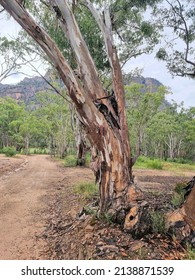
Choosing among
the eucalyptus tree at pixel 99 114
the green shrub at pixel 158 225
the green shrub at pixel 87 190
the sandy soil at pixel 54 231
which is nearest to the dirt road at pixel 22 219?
the sandy soil at pixel 54 231

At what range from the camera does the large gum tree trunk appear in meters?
4.12

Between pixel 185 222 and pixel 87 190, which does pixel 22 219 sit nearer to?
pixel 87 190

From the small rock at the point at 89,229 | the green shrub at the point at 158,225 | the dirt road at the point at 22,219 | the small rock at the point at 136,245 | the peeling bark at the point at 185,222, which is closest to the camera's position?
the small rock at the point at 136,245

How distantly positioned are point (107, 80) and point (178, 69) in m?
6.32

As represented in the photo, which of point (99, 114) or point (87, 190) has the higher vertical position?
point (99, 114)

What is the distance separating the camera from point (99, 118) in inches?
170

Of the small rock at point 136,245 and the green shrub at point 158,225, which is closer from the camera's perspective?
the small rock at point 136,245

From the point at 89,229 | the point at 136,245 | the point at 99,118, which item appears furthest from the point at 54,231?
the point at 99,118

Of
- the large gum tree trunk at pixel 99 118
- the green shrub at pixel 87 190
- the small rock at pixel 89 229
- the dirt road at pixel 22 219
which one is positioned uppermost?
the large gum tree trunk at pixel 99 118

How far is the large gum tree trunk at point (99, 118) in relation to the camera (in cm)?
412

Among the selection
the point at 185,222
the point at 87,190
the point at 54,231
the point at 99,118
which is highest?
the point at 99,118

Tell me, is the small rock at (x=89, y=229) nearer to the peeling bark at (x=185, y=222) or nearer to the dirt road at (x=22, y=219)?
the dirt road at (x=22, y=219)

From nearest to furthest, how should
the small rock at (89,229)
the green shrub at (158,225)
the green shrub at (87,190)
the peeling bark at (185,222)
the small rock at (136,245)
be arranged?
the small rock at (136,245) < the peeling bark at (185,222) < the green shrub at (158,225) < the small rock at (89,229) < the green shrub at (87,190)

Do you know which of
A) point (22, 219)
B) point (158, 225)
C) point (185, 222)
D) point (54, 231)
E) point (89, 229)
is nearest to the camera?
point (185, 222)
